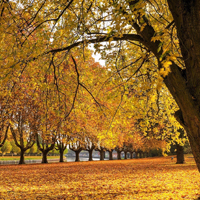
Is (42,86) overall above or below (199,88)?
above

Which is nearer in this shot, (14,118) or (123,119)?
(123,119)

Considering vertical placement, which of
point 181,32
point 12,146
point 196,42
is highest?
point 181,32

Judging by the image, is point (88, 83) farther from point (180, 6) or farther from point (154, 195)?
point (180, 6)

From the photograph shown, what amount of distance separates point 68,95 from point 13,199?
12.6ft

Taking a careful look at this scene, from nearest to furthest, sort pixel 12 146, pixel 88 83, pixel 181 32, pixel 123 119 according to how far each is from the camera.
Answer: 1. pixel 181 32
2. pixel 123 119
3. pixel 88 83
4. pixel 12 146

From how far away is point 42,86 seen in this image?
6.43 metres

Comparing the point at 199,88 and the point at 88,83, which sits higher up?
the point at 88,83

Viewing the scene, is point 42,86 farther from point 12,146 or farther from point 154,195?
point 12,146

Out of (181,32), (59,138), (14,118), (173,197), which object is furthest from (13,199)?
(59,138)

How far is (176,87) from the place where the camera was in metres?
3.33

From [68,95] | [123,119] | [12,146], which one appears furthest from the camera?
[12,146]

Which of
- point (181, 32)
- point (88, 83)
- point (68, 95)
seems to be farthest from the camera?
point (88, 83)

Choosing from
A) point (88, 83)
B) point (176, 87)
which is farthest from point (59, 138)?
point (176, 87)

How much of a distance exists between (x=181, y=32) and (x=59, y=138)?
24.5 m
